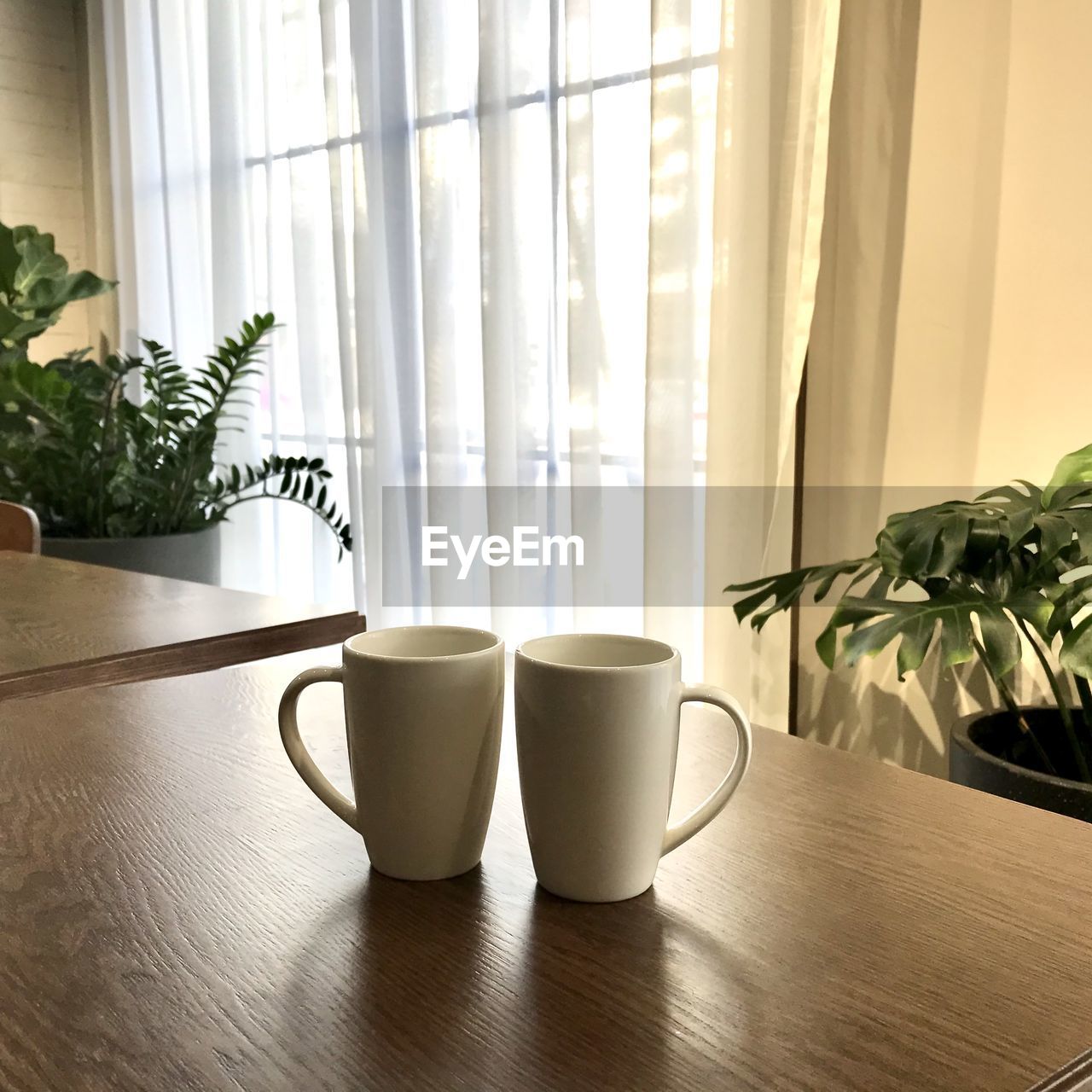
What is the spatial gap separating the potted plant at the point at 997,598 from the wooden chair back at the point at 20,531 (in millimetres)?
1220

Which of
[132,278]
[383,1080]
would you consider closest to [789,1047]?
[383,1080]

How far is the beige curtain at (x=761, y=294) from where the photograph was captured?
1.83 metres

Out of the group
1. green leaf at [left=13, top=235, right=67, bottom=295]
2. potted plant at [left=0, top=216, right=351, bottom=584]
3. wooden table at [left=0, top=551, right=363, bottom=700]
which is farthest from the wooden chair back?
green leaf at [left=13, top=235, right=67, bottom=295]

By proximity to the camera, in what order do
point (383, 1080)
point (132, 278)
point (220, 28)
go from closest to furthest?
point (383, 1080) < point (220, 28) < point (132, 278)

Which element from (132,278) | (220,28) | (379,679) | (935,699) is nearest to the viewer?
(379,679)

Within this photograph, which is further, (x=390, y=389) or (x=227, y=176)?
(x=227, y=176)

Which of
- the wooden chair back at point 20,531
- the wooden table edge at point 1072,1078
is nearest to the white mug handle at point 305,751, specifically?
the wooden table edge at point 1072,1078

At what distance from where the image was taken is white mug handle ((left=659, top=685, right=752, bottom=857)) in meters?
0.55

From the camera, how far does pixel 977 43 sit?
172 centimetres

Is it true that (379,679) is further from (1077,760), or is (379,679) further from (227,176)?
(227,176)

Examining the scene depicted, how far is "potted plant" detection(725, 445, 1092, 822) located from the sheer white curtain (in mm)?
536

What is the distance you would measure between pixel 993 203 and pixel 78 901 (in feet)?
5.43

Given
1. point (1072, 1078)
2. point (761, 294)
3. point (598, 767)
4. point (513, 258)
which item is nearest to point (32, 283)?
point (513, 258)

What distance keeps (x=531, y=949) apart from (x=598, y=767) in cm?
8
